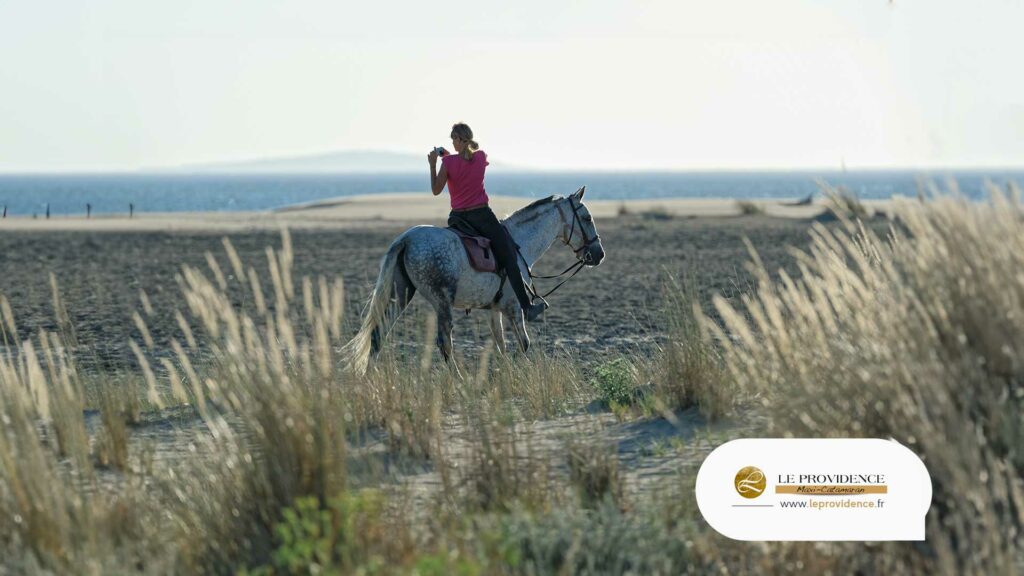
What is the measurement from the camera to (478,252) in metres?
11.1

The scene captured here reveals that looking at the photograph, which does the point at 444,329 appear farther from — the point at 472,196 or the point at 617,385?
the point at 617,385

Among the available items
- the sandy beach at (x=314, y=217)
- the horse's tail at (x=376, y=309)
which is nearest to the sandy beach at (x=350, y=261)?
the sandy beach at (x=314, y=217)

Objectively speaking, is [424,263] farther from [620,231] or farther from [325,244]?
[620,231]

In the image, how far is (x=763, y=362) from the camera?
21.6ft

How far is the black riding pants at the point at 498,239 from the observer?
11.2 m

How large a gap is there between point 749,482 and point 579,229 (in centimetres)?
749

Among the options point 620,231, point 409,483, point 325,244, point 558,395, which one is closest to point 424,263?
point 558,395

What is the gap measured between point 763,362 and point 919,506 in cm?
168

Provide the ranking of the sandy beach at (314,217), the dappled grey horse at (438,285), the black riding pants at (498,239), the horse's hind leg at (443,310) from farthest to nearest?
1. the sandy beach at (314,217)
2. the black riding pants at (498,239)
3. the horse's hind leg at (443,310)
4. the dappled grey horse at (438,285)

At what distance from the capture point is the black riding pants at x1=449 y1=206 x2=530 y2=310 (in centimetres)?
1119

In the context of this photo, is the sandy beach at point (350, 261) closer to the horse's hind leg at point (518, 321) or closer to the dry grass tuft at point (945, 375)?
the horse's hind leg at point (518, 321)

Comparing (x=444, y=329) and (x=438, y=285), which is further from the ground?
(x=438, y=285)

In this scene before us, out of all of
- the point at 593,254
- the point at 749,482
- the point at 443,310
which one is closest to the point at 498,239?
the point at 443,310

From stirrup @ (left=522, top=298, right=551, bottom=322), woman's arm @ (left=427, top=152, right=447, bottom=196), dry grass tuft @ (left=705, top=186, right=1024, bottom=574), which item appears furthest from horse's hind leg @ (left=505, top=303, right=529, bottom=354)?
dry grass tuft @ (left=705, top=186, right=1024, bottom=574)
